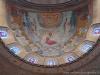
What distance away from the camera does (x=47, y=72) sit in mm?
16406

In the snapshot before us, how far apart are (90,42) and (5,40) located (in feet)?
13.4

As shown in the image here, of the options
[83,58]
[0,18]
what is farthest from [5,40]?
[83,58]

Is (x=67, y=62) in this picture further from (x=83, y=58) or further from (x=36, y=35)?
(x=36, y=35)

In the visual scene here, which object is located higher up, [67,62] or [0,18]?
[0,18]

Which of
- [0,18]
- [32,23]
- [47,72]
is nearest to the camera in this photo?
[47,72]

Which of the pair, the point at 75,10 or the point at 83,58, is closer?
the point at 83,58

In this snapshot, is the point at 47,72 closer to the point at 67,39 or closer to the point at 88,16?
the point at 67,39

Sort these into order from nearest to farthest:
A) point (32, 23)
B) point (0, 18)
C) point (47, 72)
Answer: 1. point (47, 72)
2. point (0, 18)
3. point (32, 23)

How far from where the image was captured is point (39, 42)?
716 inches

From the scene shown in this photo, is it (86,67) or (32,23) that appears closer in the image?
(86,67)

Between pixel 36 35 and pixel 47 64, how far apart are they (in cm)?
222

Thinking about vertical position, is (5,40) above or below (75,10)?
below

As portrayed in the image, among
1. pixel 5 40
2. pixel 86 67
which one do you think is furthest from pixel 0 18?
pixel 86 67

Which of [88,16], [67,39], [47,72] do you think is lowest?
[47,72]
